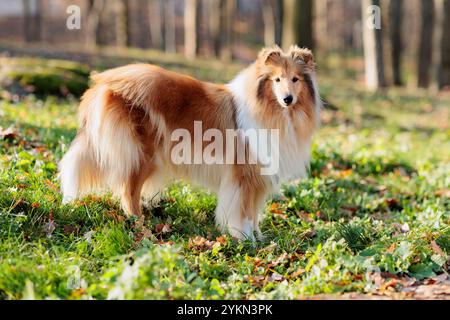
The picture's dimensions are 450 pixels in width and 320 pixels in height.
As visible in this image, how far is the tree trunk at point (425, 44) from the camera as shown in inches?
781

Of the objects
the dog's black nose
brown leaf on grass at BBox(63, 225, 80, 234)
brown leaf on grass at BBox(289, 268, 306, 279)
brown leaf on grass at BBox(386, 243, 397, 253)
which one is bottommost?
brown leaf on grass at BBox(289, 268, 306, 279)

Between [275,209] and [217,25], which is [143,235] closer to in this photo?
[275,209]

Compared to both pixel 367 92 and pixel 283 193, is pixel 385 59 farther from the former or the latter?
pixel 283 193

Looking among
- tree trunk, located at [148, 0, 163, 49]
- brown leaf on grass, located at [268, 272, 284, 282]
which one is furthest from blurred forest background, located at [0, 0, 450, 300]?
tree trunk, located at [148, 0, 163, 49]

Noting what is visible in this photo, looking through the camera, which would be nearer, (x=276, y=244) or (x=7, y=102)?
(x=276, y=244)

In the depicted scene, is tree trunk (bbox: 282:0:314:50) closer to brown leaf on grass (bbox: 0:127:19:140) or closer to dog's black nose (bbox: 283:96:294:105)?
brown leaf on grass (bbox: 0:127:19:140)

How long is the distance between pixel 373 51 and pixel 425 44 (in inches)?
188

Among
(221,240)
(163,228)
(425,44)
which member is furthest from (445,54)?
(163,228)

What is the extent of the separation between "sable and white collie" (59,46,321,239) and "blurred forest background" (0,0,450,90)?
7.84 m

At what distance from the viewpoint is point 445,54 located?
730 inches

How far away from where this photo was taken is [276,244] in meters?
5.02

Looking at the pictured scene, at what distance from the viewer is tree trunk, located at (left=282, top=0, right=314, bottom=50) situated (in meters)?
12.8

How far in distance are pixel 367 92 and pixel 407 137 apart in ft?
18.9
